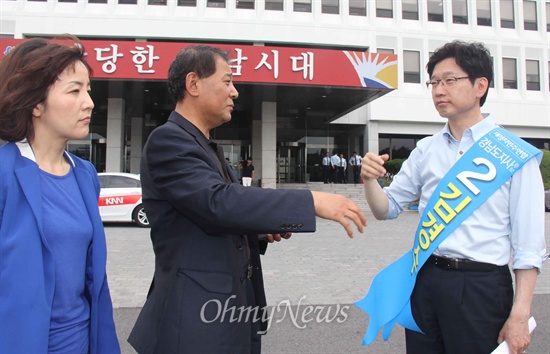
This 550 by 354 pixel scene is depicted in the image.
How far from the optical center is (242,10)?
22.5 meters

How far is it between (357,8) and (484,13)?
867 cm

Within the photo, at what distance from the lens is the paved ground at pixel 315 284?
3.55 metres

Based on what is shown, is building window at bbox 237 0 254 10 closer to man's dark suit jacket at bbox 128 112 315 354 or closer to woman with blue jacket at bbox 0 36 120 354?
woman with blue jacket at bbox 0 36 120 354

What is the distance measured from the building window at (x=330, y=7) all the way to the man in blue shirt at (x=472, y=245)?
23.3 metres

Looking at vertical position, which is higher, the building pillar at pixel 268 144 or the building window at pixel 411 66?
the building window at pixel 411 66

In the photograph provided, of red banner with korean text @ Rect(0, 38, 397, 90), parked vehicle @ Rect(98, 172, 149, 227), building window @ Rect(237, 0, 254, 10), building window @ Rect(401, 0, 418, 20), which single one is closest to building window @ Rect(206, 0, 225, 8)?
building window @ Rect(237, 0, 254, 10)

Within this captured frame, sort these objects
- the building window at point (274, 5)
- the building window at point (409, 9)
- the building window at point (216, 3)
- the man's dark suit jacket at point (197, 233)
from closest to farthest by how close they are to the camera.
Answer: the man's dark suit jacket at point (197, 233), the building window at point (216, 3), the building window at point (274, 5), the building window at point (409, 9)

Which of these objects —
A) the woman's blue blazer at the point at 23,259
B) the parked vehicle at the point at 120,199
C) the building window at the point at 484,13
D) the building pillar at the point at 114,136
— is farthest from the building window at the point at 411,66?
the woman's blue blazer at the point at 23,259

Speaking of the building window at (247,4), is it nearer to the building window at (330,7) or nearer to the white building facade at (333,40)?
the white building facade at (333,40)

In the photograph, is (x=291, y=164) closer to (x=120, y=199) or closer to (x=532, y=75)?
(x=120, y=199)

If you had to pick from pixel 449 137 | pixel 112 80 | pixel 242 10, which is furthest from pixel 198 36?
pixel 449 137

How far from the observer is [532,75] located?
2545 cm

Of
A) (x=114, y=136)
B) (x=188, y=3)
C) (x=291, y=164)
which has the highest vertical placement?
(x=188, y=3)

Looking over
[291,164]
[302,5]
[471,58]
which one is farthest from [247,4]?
[471,58]
